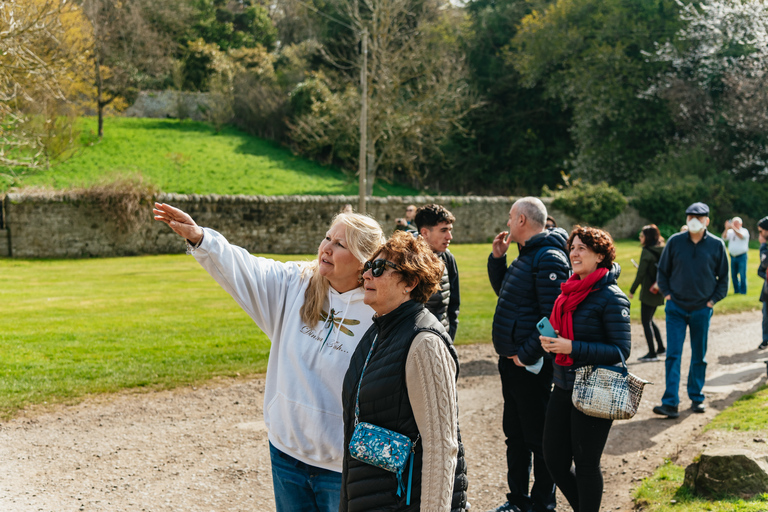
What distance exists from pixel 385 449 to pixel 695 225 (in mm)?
5653

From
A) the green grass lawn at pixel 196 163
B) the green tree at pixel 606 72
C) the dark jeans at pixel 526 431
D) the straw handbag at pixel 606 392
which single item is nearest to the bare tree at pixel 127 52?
the green grass lawn at pixel 196 163

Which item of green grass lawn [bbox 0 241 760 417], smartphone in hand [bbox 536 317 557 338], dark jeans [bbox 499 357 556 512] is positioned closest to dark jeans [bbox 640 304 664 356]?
green grass lawn [bbox 0 241 760 417]

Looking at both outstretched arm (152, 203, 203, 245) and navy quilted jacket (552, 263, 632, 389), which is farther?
navy quilted jacket (552, 263, 632, 389)

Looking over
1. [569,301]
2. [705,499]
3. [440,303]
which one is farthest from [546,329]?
[705,499]

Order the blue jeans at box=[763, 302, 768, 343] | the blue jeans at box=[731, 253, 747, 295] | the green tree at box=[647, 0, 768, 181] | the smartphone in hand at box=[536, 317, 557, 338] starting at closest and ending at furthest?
1. the smartphone in hand at box=[536, 317, 557, 338]
2. the blue jeans at box=[763, 302, 768, 343]
3. the blue jeans at box=[731, 253, 747, 295]
4. the green tree at box=[647, 0, 768, 181]

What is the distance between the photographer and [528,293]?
4574 mm

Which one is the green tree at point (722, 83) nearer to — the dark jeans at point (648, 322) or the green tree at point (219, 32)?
the dark jeans at point (648, 322)

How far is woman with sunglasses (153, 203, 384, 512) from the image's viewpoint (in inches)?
106

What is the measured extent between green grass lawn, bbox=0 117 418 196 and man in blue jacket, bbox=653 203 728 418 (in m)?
27.3

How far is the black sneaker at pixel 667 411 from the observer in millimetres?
6523

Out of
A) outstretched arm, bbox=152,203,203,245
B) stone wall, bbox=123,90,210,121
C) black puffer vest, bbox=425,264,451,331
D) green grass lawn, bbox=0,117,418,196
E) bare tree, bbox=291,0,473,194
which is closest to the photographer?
outstretched arm, bbox=152,203,203,245

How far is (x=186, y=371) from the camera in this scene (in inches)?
316

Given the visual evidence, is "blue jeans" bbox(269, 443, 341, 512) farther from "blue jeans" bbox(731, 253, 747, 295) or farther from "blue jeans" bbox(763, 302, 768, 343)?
"blue jeans" bbox(731, 253, 747, 295)

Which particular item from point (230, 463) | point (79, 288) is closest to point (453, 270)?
point (230, 463)
